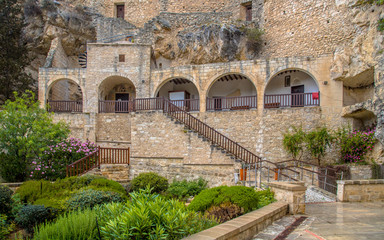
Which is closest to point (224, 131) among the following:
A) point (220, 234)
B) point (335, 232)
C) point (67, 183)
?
point (67, 183)

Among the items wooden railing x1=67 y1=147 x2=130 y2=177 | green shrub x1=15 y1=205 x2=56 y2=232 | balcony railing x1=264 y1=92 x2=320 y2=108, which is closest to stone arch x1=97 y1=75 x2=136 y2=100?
wooden railing x1=67 y1=147 x2=130 y2=177

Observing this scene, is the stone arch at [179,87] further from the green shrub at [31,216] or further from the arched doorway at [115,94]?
the green shrub at [31,216]

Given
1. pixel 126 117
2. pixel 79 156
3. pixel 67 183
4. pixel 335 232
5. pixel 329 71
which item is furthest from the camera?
pixel 126 117

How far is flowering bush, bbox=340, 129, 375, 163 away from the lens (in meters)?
14.4

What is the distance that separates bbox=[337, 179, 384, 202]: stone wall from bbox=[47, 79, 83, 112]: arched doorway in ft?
50.7

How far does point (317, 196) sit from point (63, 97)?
20.1m

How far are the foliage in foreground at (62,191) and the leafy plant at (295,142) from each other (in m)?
8.95

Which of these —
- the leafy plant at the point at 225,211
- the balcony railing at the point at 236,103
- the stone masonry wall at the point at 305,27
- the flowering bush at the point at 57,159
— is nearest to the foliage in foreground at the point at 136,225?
the leafy plant at the point at 225,211

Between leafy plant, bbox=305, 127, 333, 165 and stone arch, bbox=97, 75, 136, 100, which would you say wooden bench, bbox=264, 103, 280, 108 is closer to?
leafy plant, bbox=305, 127, 333, 165

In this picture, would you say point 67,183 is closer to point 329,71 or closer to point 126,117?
point 126,117

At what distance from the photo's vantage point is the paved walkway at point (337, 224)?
5.36m

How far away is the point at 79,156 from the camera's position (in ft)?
45.6

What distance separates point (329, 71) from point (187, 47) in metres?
10.2

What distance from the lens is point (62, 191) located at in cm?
979
